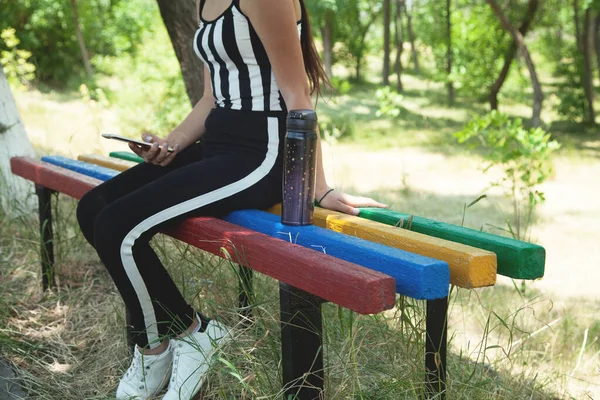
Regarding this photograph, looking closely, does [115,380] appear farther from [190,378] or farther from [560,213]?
[560,213]

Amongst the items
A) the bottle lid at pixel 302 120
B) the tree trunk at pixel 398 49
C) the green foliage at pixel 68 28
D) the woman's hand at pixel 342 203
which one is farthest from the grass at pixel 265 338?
the tree trunk at pixel 398 49

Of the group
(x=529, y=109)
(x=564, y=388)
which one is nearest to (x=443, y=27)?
(x=529, y=109)

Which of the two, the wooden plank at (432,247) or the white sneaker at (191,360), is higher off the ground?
the wooden plank at (432,247)

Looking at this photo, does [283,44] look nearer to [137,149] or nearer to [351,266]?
[137,149]

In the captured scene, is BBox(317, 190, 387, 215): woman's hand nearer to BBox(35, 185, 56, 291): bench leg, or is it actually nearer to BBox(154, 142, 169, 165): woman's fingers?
BBox(154, 142, 169, 165): woman's fingers

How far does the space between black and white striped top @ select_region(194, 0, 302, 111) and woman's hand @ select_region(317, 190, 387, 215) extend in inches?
13.7

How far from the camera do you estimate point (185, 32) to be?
480 cm

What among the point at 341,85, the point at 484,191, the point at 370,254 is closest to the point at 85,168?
the point at 370,254

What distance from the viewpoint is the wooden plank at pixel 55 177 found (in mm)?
3015

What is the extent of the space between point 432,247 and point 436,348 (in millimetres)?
287

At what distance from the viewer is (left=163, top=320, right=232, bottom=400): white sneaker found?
2.27m

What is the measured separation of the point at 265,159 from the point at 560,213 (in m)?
5.58

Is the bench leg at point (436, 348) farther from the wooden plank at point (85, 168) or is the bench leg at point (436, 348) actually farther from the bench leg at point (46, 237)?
the bench leg at point (46, 237)

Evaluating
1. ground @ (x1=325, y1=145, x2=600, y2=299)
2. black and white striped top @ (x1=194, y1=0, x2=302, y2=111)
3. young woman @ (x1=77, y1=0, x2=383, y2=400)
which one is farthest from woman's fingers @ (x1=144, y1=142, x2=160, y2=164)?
ground @ (x1=325, y1=145, x2=600, y2=299)
